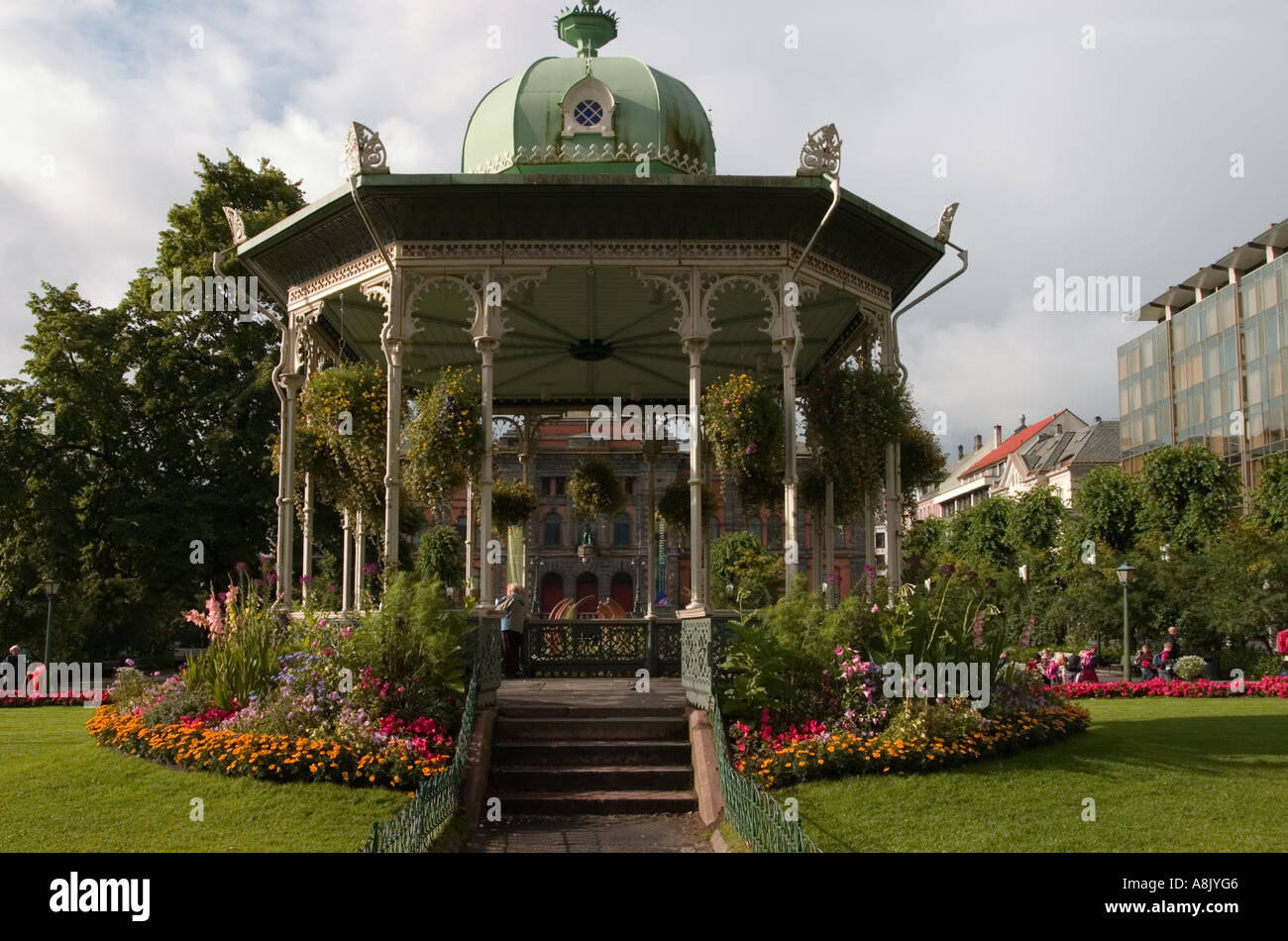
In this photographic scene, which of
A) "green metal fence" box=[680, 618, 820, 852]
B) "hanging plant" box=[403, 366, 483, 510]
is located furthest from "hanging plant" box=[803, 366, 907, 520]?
"hanging plant" box=[403, 366, 483, 510]

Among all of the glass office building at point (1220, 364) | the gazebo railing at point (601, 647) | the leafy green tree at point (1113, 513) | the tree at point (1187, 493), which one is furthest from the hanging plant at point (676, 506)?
the glass office building at point (1220, 364)

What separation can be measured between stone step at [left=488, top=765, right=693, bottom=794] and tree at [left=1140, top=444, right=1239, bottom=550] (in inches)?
1399

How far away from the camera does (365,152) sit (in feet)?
41.0

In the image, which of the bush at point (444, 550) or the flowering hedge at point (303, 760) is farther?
the bush at point (444, 550)

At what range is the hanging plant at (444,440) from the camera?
12.5 metres

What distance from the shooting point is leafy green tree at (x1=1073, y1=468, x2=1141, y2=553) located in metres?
44.8

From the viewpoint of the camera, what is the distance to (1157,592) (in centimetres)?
3294

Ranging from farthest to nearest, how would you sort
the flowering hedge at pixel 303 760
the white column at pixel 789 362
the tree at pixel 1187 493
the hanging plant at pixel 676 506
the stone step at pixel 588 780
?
the tree at pixel 1187 493
the hanging plant at pixel 676 506
the white column at pixel 789 362
the stone step at pixel 588 780
the flowering hedge at pixel 303 760

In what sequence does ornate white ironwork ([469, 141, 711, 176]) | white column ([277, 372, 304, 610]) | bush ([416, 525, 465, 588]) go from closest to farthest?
1. ornate white ironwork ([469, 141, 711, 176])
2. white column ([277, 372, 304, 610])
3. bush ([416, 525, 465, 588])

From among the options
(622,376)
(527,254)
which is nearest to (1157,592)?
(622,376)

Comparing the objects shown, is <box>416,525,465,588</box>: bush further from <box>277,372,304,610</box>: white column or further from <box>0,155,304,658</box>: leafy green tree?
<box>277,372,304,610</box>: white column

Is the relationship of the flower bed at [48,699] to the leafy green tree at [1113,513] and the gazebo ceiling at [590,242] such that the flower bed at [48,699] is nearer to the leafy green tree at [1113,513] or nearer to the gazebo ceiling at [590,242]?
the gazebo ceiling at [590,242]

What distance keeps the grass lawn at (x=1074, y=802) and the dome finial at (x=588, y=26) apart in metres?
10.7

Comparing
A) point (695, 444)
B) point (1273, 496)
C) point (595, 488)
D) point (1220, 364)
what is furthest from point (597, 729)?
point (1220, 364)
